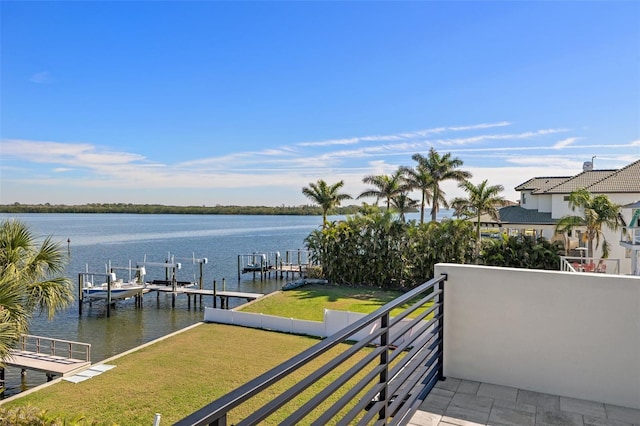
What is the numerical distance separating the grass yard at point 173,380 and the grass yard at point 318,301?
9.82 feet

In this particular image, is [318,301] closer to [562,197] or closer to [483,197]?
[483,197]

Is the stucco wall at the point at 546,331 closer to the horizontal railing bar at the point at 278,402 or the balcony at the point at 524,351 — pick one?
the balcony at the point at 524,351

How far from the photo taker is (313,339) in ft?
42.8

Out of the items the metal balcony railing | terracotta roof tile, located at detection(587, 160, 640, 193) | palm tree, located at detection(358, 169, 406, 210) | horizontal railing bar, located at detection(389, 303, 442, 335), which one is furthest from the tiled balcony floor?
palm tree, located at detection(358, 169, 406, 210)

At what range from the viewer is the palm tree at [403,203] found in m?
28.7

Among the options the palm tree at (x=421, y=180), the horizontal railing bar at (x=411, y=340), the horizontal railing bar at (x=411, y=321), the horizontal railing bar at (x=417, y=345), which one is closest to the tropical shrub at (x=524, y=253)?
the palm tree at (x=421, y=180)

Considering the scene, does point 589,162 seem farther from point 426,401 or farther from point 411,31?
point 426,401

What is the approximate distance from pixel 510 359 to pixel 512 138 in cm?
3159

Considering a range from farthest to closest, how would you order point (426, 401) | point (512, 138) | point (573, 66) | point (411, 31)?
point (512, 138)
point (411, 31)
point (573, 66)
point (426, 401)

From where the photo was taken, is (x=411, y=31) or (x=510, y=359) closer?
(x=510, y=359)

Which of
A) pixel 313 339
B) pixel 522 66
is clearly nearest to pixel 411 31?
pixel 522 66

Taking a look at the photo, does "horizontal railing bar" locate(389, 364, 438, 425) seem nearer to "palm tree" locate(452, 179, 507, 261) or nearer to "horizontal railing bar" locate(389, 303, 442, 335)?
"horizontal railing bar" locate(389, 303, 442, 335)

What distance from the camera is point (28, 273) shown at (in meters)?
8.63

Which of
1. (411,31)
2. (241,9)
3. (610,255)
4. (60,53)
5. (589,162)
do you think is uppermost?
(60,53)
